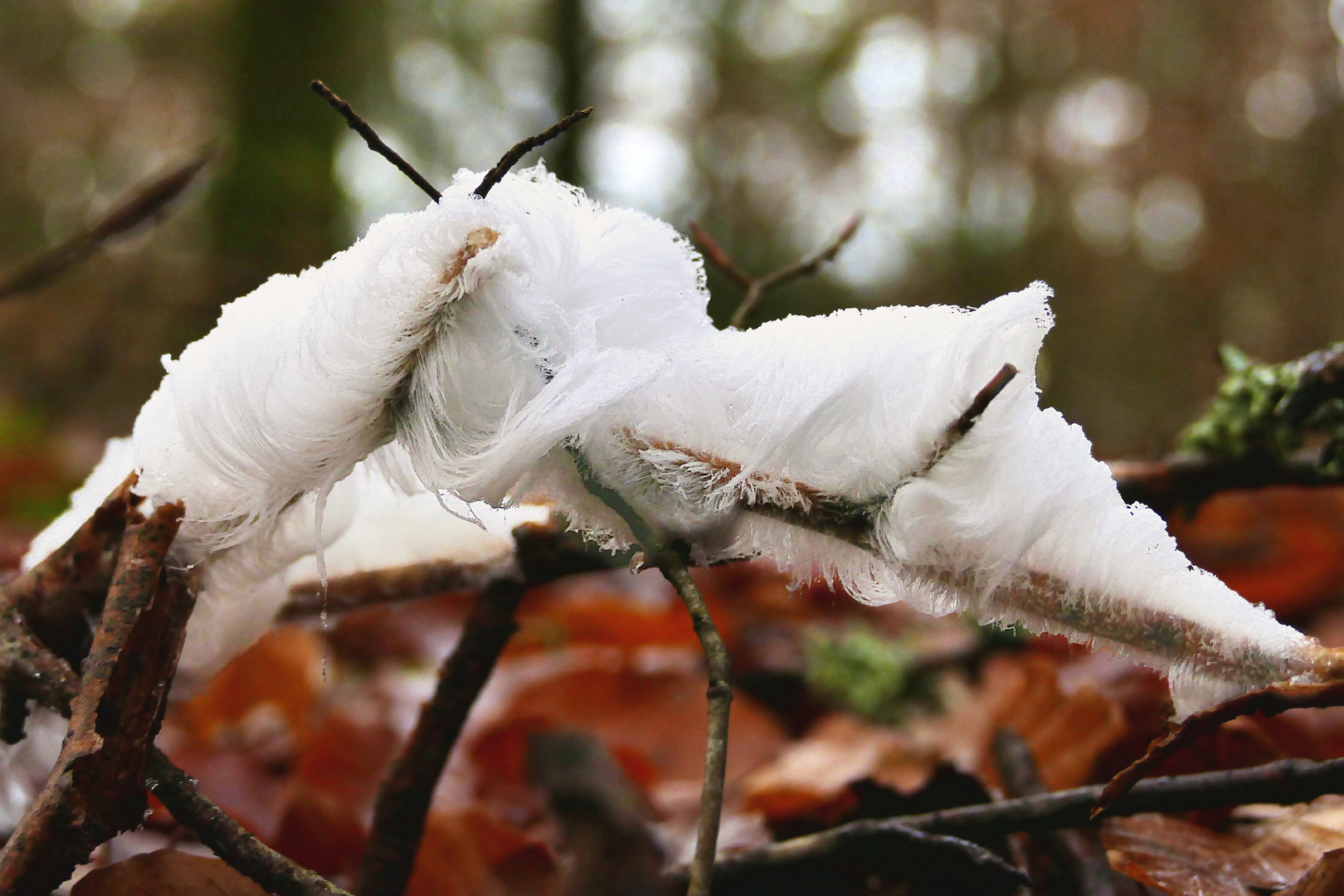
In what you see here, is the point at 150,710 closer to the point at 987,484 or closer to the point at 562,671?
the point at 987,484

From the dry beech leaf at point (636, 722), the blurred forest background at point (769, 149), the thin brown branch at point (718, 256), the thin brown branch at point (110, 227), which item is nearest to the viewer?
the thin brown branch at point (718, 256)

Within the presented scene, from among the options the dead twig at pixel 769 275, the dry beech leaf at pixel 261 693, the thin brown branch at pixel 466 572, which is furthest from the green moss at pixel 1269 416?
the dry beech leaf at pixel 261 693

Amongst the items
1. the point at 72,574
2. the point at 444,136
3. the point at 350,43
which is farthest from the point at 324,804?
the point at 444,136

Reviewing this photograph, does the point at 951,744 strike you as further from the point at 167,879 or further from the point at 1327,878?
the point at 167,879

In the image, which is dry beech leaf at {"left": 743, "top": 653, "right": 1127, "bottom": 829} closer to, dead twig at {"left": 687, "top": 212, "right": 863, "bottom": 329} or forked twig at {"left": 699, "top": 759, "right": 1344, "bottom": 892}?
forked twig at {"left": 699, "top": 759, "right": 1344, "bottom": 892}

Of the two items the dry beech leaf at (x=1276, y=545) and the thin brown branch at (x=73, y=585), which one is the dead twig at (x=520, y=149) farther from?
the dry beech leaf at (x=1276, y=545)

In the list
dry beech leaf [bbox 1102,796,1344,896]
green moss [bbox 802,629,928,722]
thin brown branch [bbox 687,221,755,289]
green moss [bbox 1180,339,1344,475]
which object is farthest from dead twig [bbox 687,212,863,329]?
green moss [bbox 802,629,928,722]
